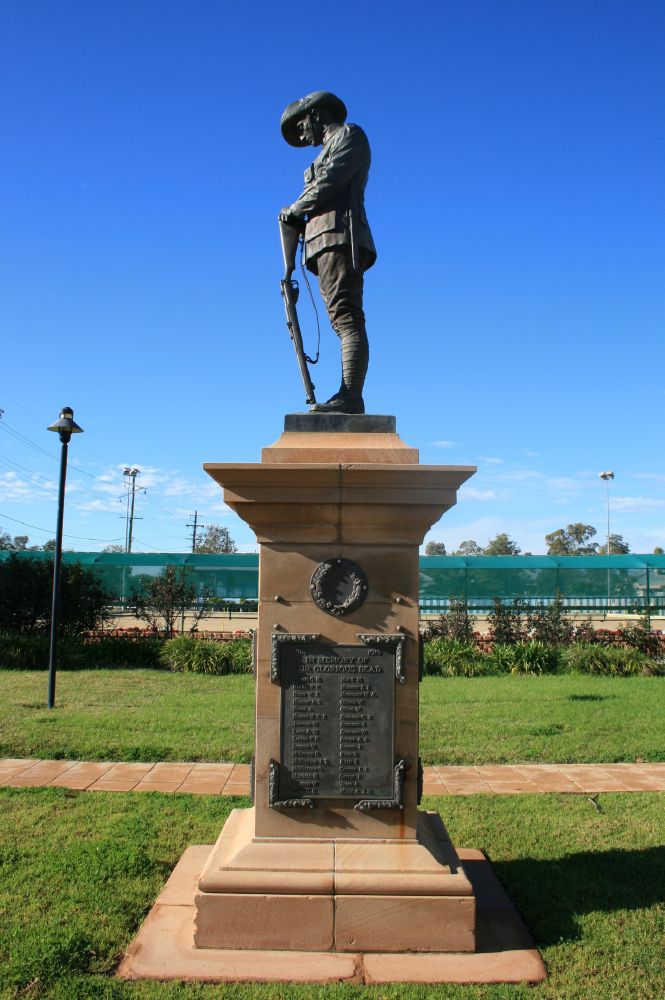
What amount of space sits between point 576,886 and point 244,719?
5.23 metres

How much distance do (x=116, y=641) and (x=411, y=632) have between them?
11552 millimetres

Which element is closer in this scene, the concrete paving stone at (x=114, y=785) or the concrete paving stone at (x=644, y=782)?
the concrete paving stone at (x=114, y=785)

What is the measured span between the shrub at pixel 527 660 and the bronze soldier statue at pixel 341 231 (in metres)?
10.6

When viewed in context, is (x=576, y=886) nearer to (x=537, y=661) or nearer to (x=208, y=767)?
(x=208, y=767)

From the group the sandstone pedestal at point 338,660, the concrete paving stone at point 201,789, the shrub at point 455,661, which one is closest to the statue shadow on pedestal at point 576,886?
the sandstone pedestal at point 338,660

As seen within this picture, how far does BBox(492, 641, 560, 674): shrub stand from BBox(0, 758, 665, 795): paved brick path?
6.63m

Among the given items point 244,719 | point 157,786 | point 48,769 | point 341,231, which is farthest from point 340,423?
point 244,719

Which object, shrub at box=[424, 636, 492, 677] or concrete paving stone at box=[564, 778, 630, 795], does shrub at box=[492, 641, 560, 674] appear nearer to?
shrub at box=[424, 636, 492, 677]

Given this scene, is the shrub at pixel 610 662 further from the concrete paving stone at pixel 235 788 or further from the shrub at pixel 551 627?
the concrete paving stone at pixel 235 788

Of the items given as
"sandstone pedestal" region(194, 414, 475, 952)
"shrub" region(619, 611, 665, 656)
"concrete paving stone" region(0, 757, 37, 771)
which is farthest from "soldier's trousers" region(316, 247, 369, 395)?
"shrub" region(619, 611, 665, 656)

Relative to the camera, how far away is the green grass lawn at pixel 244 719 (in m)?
7.46

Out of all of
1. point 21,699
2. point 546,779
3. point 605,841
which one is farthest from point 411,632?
point 21,699

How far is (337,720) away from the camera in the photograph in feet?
12.6

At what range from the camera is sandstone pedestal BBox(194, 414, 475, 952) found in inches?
148
